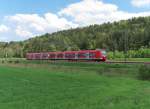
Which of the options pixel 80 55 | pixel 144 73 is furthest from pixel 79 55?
pixel 144 73

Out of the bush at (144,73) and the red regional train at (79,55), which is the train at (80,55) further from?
the bush at (144,73)

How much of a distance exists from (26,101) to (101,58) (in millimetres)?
59267

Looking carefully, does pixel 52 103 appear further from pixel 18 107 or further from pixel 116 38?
pixel 116 38

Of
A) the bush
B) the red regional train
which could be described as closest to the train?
the red regional train

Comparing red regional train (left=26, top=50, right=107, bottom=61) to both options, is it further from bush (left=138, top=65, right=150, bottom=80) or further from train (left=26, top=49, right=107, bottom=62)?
bush (left=138, top=65, right=150, bottom=80)

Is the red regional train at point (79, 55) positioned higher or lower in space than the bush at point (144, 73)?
higher

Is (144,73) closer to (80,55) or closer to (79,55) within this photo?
(80,55)

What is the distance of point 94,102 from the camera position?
1861cm

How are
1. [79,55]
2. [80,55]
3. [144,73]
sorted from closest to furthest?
1. [144,73]
2. [80,55]
3. [79,55]

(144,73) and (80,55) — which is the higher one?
(80,55)

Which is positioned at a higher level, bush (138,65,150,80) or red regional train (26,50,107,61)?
red regional train (26,50,107,61)

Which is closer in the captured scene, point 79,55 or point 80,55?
point 80,55

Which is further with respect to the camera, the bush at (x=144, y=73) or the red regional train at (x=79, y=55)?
the red regional train at (x=79, y=55)

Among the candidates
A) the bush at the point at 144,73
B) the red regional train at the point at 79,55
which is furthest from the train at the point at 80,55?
the bush at the point at 144,73
